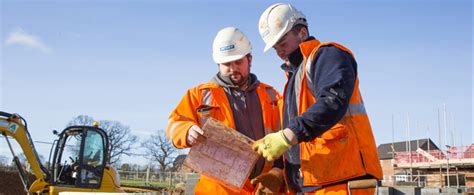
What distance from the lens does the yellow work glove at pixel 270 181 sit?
3.70 metres

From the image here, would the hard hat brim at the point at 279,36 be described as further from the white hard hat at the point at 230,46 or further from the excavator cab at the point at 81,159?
the excavator cab at the point at 81,159

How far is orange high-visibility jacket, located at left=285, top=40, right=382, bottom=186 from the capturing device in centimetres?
295

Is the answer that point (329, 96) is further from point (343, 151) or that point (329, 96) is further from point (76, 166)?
point (76, 166)

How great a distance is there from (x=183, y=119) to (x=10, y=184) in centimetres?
2737

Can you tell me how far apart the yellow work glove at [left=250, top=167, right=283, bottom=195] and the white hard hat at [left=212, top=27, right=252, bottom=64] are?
3.41 ft

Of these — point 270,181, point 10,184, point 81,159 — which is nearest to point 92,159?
point 81,159

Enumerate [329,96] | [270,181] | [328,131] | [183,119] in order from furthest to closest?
[183,119] → [270,181] → [328,131] → [329,96]

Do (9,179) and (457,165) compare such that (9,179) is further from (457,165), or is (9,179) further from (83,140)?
(457,165)

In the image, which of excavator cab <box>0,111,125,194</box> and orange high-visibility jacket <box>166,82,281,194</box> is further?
excavator cab <box>0,111,125,194</box>

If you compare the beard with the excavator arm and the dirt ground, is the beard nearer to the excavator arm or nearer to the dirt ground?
the excavator arm

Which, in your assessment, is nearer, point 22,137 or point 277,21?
point 277,21

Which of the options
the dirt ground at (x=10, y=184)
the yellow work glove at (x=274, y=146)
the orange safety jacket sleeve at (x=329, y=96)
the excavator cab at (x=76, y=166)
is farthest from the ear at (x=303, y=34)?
the dirt ground at (x=10, y=184)

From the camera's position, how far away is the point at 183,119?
399 cm

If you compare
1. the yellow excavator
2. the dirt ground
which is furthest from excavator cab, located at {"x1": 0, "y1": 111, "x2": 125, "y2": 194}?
the dirt ground
